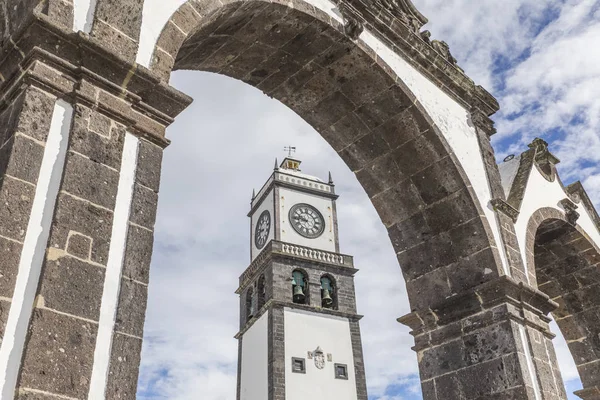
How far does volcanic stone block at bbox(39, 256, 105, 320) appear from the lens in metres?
2.41

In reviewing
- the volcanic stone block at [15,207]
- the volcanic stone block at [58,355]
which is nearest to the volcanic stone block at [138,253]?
the volcanic stone block at [58,355]

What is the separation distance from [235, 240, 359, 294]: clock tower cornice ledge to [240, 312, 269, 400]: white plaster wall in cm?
266

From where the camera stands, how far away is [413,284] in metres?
5.87

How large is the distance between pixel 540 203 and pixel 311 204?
937 inches

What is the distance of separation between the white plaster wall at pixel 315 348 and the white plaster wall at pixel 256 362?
0.99m

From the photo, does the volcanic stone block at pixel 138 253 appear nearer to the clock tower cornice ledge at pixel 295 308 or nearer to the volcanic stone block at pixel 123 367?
the volcanic stone block at pixel 123 367

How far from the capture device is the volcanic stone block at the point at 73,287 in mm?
2410

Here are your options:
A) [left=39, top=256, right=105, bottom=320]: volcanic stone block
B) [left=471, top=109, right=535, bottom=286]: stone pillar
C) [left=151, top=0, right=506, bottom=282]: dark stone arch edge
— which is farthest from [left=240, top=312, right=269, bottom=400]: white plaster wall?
[left=39, top=256, right=105, bottom=320]: volcanic stone block

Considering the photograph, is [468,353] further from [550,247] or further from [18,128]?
[18,128]

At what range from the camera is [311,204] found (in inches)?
1208

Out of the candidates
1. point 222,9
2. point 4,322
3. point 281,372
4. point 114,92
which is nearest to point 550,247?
point 222,9

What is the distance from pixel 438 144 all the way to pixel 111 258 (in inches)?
153

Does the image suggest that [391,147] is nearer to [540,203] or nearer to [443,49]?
[443,49]

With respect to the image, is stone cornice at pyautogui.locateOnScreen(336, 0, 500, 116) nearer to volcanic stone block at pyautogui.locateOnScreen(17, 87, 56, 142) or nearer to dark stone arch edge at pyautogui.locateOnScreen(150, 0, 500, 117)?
dark stone arch edge at pyautogui.locateOnScreen(150, 0, 500, 117)
